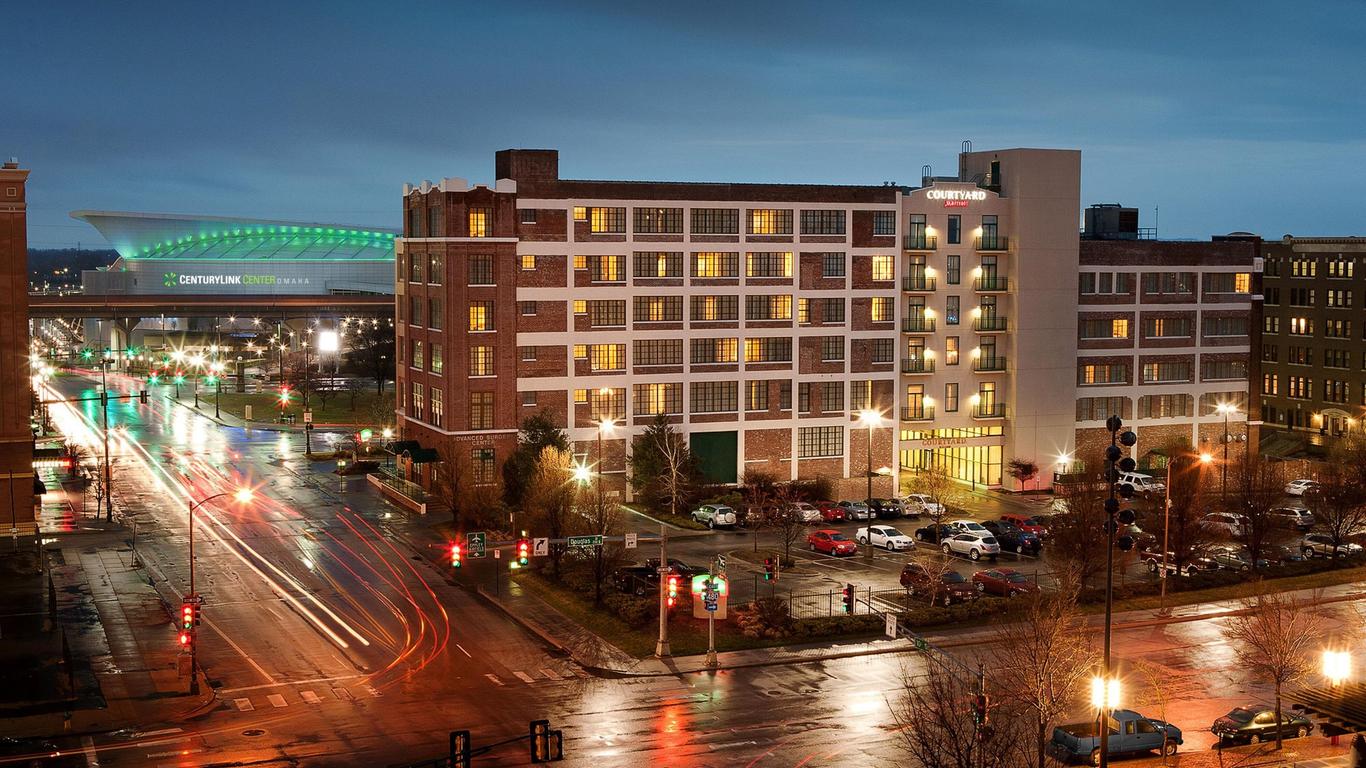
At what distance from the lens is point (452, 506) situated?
84375 millimetres

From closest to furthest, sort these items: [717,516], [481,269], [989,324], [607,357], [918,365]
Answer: [717,516]
[481,269]
[607,357]
[918,365]
[989,324]

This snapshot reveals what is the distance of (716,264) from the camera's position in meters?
96.1

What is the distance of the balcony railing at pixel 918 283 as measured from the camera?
335 ft

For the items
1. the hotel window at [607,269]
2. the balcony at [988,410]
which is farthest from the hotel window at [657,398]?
the balcony at [988,410]

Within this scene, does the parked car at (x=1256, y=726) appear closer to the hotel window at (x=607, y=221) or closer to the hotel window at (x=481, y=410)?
the hotel window at (x=481, y=410)

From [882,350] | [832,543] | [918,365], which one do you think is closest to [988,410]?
[918,365]

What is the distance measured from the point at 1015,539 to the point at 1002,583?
13.1 metres

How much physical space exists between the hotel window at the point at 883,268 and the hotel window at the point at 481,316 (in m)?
27.4

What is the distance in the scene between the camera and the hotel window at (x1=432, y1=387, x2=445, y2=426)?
92375 millimetres

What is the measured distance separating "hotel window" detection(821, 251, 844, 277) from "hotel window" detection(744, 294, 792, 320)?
10.7 feet

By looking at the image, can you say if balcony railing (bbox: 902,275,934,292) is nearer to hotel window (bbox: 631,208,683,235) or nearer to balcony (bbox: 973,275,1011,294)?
balcony (bbox: 973,275,1011,294)

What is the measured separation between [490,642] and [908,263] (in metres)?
53.0

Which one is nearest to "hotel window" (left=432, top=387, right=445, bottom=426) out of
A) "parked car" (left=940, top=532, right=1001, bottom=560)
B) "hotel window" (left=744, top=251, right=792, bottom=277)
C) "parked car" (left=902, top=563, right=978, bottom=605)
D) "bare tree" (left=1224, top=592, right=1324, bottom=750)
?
"hotel window" (left=744, top=251, right=792, bottom=277)

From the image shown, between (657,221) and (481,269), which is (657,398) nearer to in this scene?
(657,221)
